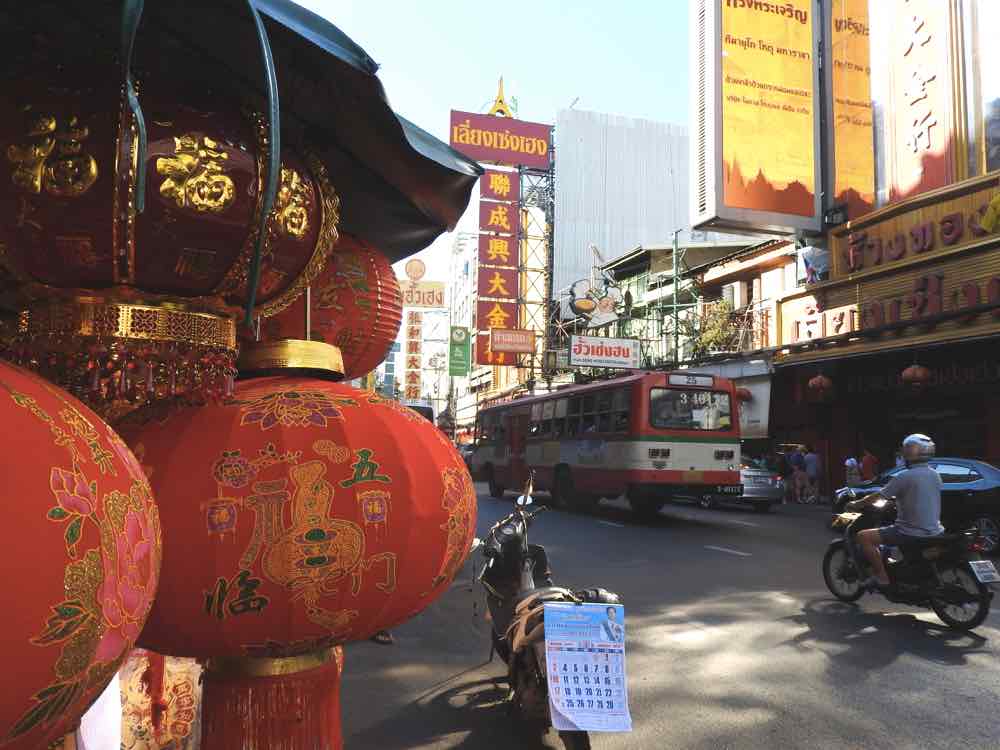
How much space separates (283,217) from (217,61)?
27cm

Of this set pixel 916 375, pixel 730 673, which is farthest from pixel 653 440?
pixel 730 673

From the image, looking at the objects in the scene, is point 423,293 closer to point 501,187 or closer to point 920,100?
point 501,187

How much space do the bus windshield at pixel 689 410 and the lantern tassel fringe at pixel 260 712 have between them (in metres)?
12.5

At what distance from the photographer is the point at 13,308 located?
1201 mm

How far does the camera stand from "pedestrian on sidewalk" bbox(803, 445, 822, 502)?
19062 mm

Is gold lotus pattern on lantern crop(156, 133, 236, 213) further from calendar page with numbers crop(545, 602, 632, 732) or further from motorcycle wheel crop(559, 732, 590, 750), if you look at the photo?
motorcycle wheel crop(559, 732, 590, 750)

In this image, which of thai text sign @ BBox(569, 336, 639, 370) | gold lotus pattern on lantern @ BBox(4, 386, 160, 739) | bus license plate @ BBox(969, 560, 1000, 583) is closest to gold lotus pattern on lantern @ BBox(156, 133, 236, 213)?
gold lotus pattern on lantern @ BBox(4, 386, 160, 739)

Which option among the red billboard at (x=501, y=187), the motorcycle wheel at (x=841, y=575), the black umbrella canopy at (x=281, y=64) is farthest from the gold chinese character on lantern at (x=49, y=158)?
the red billboard at (x=501, y=187)

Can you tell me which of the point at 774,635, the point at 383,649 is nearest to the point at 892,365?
the point at 774,635

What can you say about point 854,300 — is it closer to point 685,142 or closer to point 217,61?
point 217,61

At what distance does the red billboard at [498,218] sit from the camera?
28.6m

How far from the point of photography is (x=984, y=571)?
19.3 ft

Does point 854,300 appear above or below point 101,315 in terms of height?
above

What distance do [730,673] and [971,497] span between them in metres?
7.85
